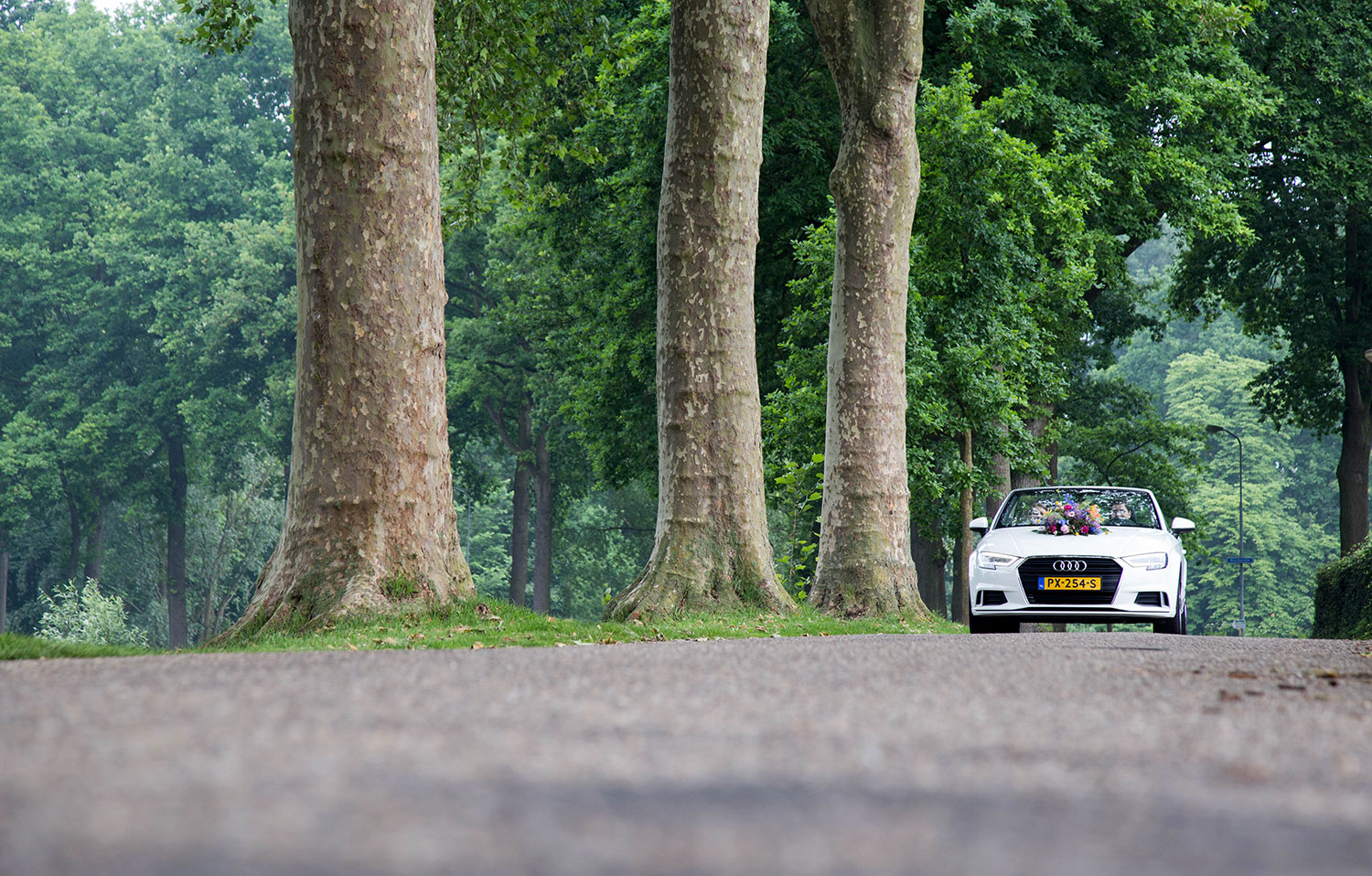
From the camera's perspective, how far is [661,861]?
6.86 ft

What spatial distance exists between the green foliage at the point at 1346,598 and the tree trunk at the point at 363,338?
10855 mm

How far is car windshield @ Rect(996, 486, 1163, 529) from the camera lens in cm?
1438

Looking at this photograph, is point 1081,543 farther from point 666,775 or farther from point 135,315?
point 135,315

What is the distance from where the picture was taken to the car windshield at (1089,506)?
1438 centimetres

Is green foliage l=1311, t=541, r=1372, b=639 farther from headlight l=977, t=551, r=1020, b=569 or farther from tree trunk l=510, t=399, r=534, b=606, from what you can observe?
tree trunk l=510, t=399, r=534, b=606

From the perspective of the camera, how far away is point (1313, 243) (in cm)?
3019

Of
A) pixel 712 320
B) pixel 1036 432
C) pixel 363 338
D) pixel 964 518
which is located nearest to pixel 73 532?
pixel 1036 432

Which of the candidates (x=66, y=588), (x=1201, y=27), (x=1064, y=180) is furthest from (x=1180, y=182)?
(x=66, y=588)

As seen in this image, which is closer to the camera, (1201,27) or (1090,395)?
(1201,27)

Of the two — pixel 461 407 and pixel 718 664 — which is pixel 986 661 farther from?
pixel 461 407

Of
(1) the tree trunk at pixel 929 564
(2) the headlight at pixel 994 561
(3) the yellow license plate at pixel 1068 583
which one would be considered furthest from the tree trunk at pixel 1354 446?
(2) the headlight at pixel 994 561

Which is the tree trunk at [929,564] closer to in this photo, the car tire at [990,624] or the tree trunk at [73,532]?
the car tire at [990,624]

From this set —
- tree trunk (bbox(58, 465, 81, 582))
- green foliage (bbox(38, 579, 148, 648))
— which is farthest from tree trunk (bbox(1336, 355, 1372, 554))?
tree trunk (bbox(58, 465, 81, 582))

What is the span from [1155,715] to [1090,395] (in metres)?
34.0
